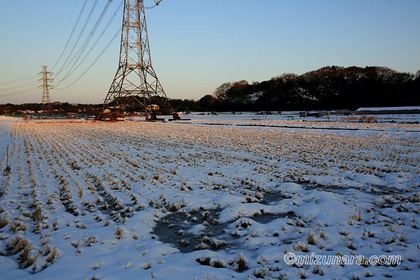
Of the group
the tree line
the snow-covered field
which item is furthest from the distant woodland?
the snow-covered field

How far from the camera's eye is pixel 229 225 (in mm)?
4680

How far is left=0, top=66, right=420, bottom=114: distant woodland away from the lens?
2844 inches

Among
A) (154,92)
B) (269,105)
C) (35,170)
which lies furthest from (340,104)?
(35,170)

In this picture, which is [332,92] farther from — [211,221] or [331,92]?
[211,221]

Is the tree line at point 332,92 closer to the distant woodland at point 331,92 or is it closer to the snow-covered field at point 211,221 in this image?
the distant woodland at point 331,92

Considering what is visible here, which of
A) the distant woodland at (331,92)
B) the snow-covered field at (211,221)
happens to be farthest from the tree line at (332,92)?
the snow-covered field at (211,221)

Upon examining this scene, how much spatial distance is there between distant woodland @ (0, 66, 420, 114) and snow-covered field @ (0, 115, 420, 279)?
7547 cm

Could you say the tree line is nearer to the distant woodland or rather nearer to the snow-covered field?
the distant woodland

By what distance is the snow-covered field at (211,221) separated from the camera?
10.8 ft

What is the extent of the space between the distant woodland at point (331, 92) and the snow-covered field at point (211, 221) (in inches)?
2971

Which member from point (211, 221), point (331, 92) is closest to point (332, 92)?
point (331, 92)

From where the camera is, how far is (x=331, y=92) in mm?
86125

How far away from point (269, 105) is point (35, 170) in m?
92.1

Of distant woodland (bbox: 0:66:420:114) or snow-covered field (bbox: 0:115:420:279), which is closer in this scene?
snow-covered field (bbox: 0:115:420:279)
